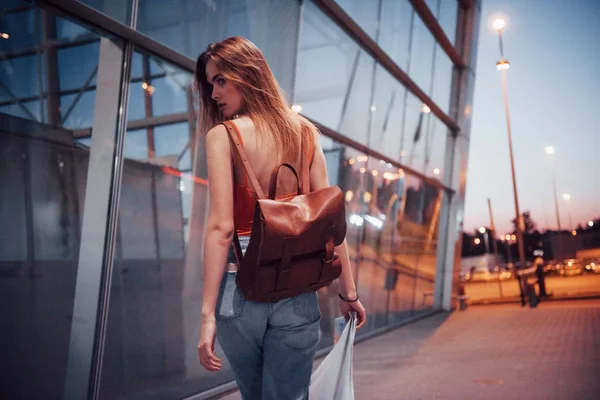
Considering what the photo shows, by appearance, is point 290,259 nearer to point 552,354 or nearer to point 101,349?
point 101,349

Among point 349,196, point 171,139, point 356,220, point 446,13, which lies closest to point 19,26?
point 171,139

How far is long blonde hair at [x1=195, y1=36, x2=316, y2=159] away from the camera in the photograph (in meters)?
1.86

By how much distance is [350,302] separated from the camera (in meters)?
2.16

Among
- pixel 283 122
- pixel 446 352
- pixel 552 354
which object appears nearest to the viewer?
pixel 283 122

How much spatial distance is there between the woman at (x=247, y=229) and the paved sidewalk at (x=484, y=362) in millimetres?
3676

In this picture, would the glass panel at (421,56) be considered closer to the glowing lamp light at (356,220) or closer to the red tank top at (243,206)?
the glowing lamp light at (356,220)

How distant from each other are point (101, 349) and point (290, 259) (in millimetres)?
2892

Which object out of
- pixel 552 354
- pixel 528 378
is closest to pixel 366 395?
pixel 528 378

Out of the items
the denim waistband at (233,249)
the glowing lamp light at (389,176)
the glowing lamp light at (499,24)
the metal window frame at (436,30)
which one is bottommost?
the denim waistband at (233,249)

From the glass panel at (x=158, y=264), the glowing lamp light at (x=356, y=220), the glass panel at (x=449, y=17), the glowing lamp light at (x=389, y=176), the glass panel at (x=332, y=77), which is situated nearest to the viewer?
the glass panel at (x=158, y=264)

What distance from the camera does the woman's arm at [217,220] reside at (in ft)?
5.63

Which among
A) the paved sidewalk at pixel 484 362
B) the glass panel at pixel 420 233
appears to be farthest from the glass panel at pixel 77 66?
the glass panel at pixel 420 233

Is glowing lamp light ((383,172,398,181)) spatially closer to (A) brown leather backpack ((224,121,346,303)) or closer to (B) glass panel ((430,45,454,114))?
(B) glass panel ((430,45,454,114))

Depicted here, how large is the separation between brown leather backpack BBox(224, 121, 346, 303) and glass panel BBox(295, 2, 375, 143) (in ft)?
17.9
